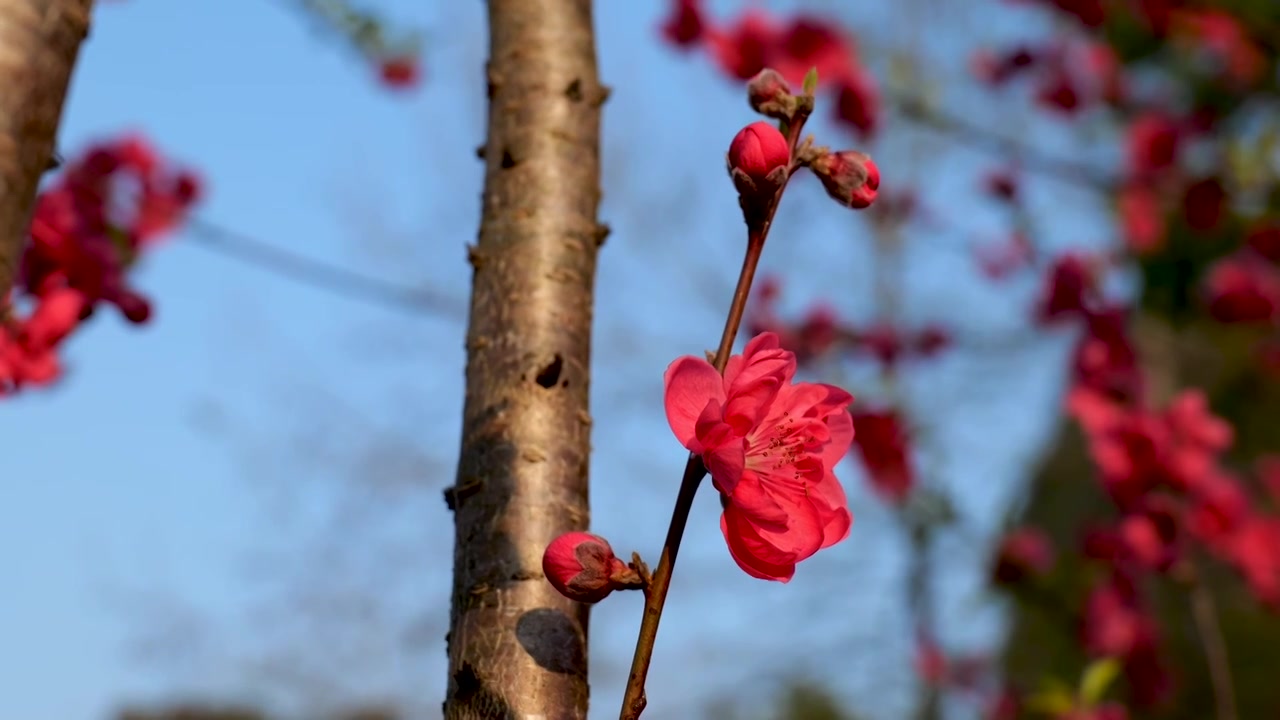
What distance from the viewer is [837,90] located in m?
4.02

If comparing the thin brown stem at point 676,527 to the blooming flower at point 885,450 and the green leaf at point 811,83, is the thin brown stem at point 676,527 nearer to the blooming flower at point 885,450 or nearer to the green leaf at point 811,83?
the green leaf at point 811,83

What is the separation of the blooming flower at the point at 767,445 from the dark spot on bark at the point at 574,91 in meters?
0.52

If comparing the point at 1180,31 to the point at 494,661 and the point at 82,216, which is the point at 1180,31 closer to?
the point at 82,216

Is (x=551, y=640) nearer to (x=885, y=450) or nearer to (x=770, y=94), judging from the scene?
(x=770, y=94)

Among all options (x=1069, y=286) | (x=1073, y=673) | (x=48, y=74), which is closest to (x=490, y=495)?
(x=48, y=74)

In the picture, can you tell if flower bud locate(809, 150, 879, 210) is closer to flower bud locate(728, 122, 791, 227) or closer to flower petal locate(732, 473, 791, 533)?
flower bud locate(728, 122, 791, 227)

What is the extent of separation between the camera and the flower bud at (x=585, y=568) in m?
0.72

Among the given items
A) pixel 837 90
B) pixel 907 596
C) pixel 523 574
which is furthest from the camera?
pixel 907 596

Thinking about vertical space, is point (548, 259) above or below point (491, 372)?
above

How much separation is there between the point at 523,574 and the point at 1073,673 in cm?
727

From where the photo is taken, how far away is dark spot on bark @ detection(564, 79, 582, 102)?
119 cm

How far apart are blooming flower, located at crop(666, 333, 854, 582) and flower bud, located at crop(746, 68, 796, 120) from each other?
21 cm

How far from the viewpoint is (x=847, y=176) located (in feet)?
2.79

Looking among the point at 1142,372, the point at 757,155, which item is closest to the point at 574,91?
the point at 757,155
